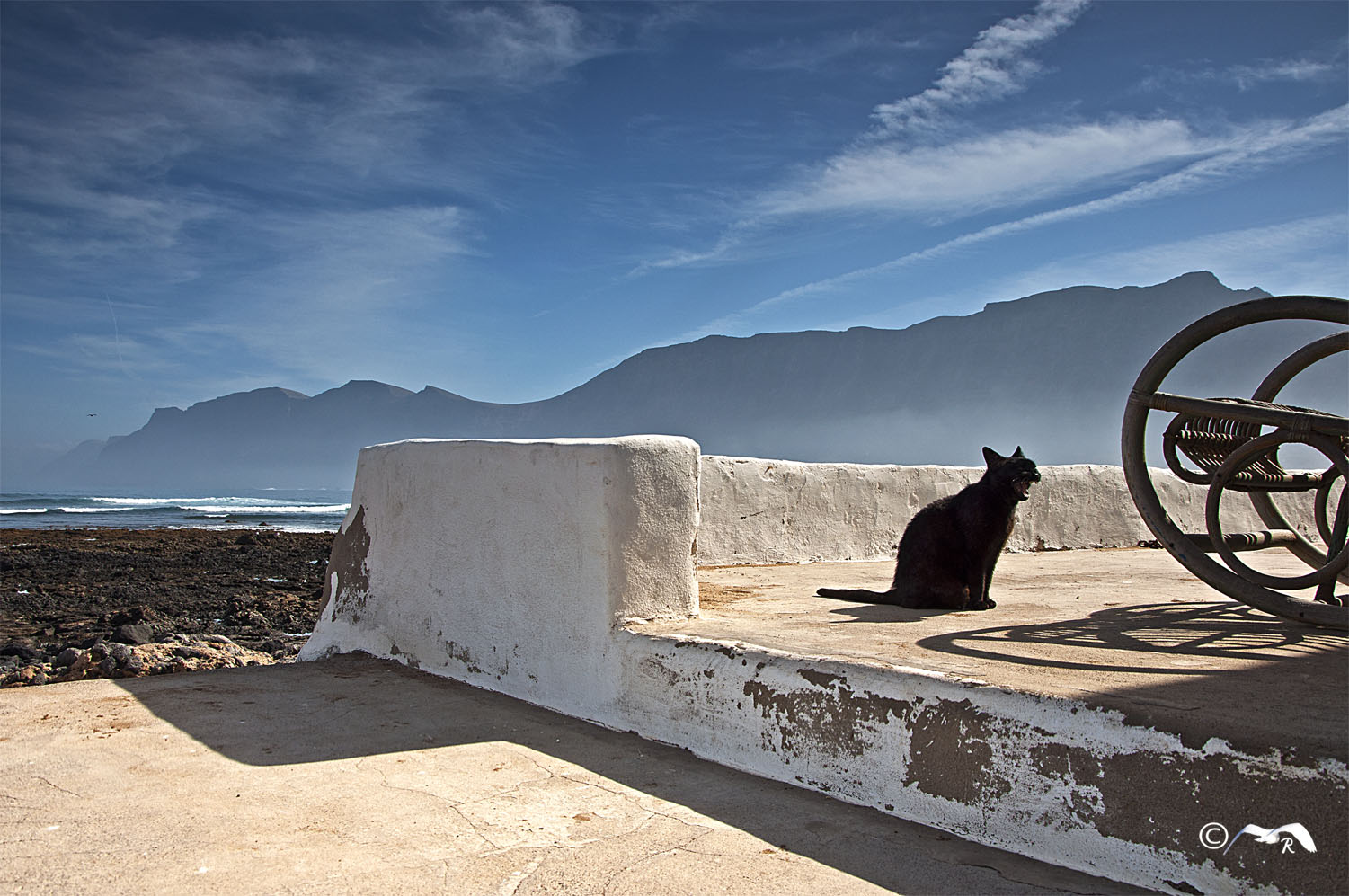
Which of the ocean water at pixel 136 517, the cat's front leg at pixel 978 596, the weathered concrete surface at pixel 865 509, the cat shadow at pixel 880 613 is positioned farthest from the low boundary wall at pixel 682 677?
the ocean water at pixel 136 517

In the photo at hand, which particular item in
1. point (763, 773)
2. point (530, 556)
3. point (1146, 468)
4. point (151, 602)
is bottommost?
point (151, 602)

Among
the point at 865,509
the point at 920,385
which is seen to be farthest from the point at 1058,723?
the point at 920,385

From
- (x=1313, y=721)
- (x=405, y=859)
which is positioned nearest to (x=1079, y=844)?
(x=1313, y=721)

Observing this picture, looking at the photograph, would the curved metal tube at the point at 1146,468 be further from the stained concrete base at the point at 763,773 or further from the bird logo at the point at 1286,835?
the bird logo at the point at 1286,835

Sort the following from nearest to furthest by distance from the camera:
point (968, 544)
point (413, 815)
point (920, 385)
A: 1. point (413, 815)
2. point (968, 544)
3. point (920, 385)

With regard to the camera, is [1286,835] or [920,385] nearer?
[1286,835]

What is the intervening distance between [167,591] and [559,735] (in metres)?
11.0

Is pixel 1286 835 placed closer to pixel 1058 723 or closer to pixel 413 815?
pixel 1058 723

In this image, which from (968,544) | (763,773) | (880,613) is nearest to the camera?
(763,773)

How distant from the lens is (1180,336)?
126 inches

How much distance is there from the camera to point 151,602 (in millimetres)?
10844

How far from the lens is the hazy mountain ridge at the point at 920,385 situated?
114 meters

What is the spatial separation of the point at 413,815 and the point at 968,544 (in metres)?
2.58

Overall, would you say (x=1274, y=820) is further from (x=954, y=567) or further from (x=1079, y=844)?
(x=954, y=567)
